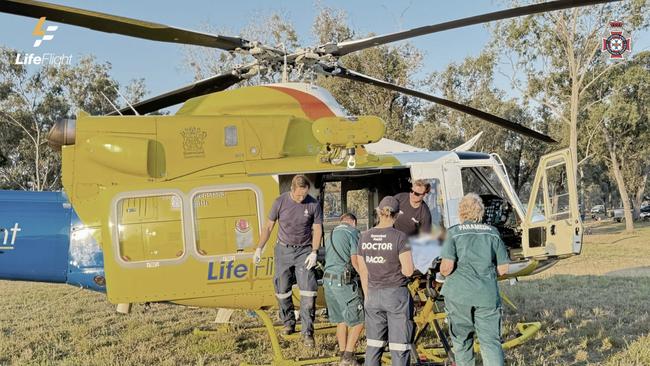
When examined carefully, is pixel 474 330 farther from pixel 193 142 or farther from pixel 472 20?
pixel 193 142

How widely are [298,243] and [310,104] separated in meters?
2.11

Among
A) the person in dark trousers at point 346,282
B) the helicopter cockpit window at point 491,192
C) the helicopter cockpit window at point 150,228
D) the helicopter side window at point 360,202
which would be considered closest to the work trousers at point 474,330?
the person in dark trousers at point 346,282

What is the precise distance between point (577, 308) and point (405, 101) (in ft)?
67.2

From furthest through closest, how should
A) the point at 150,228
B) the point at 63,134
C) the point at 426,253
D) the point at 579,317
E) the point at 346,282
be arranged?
the point at 579,317
the point at 63,134
the point at 150,228
the point at 426,253
the point at 346,282

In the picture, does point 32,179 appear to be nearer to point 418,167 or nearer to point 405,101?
point 405,101

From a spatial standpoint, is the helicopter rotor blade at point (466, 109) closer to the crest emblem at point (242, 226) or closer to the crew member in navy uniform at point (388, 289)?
the crest emblem at point (242, 226)

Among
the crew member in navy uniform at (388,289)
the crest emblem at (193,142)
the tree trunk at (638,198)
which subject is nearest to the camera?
the crew member in navy uniform at (388,289)

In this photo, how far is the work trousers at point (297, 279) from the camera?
5375 millimetres

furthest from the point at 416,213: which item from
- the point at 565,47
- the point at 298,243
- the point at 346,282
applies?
the point at 565,47

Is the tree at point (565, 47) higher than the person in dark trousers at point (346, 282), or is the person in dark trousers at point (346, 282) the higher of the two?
the tree at point (565, 47)

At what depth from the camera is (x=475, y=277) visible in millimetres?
3977

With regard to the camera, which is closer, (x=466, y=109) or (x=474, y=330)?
(x=474, y=330)

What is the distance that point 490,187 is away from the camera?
266 inches

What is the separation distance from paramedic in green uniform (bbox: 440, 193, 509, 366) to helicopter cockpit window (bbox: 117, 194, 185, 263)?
305 centimetres
